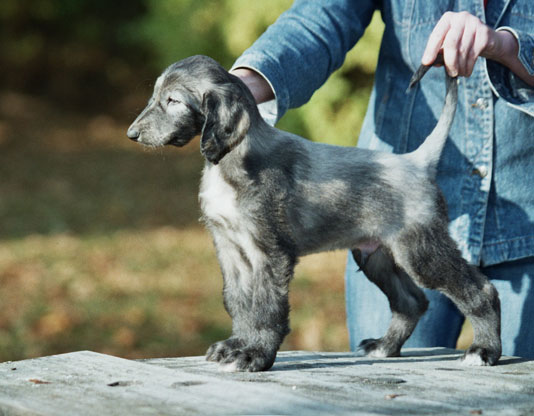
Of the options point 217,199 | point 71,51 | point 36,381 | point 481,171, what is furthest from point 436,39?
point 71,51

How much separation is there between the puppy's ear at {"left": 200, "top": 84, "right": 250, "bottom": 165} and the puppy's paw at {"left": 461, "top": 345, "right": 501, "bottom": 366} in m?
1.21

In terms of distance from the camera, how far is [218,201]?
283 cm

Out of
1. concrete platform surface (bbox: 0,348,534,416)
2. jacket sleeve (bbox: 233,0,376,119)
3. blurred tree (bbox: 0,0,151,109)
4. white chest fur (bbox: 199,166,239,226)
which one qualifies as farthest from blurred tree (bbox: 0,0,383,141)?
concrete platform surface (bbox: 0,348,534,416)

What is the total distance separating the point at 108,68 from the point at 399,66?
18787mm

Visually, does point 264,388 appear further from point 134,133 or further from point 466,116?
point 466,116

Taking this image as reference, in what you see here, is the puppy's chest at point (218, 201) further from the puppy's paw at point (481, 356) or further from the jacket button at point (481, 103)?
the jacket button at point (481, 103)

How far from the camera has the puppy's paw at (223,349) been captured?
2.89 meters

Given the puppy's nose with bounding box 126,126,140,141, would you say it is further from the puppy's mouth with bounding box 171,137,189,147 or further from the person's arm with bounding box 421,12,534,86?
the person's arm with bounding box 421,12,534,86

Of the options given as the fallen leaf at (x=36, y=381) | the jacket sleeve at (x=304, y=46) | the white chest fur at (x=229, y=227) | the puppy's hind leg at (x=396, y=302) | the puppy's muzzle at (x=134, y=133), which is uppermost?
the jacket sleeve at (x=304, y=46)

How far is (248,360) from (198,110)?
2.89ft

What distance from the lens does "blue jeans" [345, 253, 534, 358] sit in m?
3.54

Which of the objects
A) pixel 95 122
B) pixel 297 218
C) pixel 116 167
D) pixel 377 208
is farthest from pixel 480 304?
pixel 95 122

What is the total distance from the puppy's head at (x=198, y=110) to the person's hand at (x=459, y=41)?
2.31 ft

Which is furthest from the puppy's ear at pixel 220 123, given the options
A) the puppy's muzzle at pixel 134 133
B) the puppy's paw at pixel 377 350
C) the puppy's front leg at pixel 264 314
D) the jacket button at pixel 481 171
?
the jacket button at pixel 481 171
